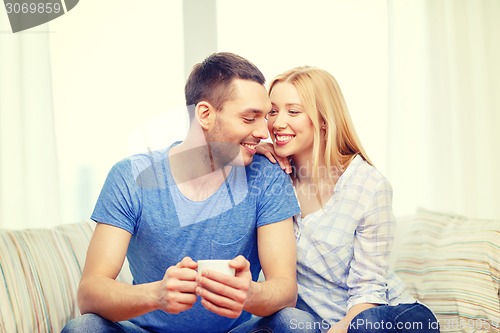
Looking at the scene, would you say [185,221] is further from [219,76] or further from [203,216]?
[219,76]

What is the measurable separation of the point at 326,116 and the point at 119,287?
2.22ft

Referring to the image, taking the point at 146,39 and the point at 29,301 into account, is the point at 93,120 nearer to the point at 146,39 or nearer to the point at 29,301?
the point at 146,39

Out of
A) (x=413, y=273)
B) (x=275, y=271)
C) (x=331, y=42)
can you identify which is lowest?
(x=413, y=273)

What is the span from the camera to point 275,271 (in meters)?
1.40

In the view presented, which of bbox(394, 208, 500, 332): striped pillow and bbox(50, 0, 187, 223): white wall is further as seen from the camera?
bbox(50, 0, 187, 223): white wall

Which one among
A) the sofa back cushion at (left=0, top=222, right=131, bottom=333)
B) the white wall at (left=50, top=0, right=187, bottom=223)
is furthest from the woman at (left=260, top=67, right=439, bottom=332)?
the white wall at (left=50, top=0, right=187, bottom=223)

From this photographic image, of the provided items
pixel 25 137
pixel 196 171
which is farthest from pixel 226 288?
pixel 25 137

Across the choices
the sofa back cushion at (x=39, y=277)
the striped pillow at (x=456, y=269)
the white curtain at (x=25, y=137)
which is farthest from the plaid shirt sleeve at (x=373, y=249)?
the white curtain at (x=25, y=137)

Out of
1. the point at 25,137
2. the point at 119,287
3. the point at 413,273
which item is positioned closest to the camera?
the point at 119,287

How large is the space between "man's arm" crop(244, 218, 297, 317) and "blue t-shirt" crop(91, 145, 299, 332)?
0.03 metres

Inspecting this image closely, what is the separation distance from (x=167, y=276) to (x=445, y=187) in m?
1.62

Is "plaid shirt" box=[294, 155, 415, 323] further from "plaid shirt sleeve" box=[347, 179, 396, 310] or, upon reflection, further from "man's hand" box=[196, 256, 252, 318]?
"man's hand" box=[196, 256, 252, 318]

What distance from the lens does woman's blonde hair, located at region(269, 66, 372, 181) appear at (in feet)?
5.15

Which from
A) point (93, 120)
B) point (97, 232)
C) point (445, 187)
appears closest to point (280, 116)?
point (97, 232)
